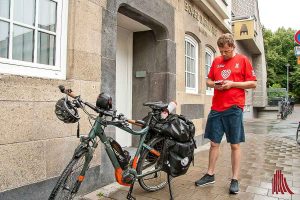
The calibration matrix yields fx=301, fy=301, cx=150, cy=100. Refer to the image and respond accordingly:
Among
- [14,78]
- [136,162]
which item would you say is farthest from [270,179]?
[14,78]

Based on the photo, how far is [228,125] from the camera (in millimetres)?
4215

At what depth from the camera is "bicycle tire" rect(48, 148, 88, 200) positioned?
2.72 metres

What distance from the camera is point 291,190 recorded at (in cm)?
420

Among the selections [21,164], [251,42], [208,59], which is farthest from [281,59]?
[21,164]

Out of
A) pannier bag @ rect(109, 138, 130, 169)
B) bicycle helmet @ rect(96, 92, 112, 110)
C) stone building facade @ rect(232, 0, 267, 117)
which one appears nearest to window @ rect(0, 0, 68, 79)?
bicycle helmet @ rect(96, 92, 112, 110)

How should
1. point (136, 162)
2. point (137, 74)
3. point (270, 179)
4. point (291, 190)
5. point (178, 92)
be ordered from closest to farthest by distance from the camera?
1. point (136, 162)
2. point (291, 190)
3. point (270, 179)
4. point (137, 74)
5. point (178, 92)

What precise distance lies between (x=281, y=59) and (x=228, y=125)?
1911 inches

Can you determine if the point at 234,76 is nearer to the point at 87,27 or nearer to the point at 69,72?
the point at 87,27

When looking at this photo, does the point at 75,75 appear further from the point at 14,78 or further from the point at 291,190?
the point at 291,190

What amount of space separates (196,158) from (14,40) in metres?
4.36

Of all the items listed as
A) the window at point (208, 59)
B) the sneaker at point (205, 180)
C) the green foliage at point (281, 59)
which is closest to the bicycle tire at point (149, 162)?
the sneaker at point (205, 180)

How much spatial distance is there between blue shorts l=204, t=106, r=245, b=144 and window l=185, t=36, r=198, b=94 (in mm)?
3564

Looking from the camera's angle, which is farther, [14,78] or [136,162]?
[136,162]

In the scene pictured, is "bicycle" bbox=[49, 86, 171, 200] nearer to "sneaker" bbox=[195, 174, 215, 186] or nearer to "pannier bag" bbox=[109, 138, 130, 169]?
"pannier bag" bbox=[109, 138, 130, 169]
